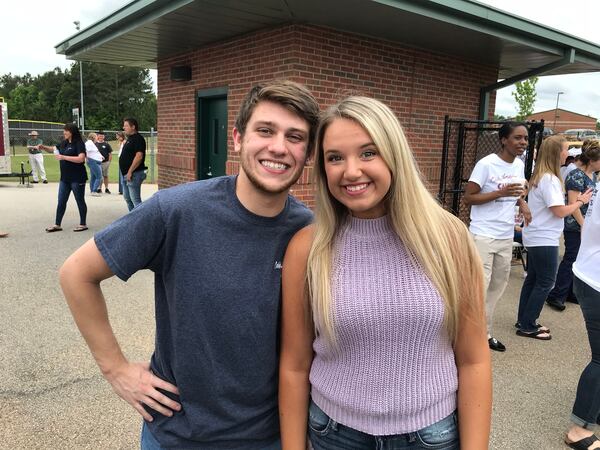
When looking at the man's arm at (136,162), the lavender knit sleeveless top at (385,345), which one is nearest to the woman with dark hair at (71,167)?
the man's arm at (136,162)

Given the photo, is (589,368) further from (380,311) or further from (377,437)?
(380,311)

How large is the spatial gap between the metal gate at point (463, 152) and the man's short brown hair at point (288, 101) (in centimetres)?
536

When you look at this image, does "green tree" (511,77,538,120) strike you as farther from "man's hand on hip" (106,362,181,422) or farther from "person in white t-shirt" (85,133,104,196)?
"man's hand on hip" (106,362,181,422)

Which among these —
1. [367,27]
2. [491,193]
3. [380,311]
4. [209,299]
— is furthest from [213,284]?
[367,27]

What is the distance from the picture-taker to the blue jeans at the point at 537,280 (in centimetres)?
437

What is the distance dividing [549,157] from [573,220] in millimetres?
1440

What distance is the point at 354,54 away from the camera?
19.8ft

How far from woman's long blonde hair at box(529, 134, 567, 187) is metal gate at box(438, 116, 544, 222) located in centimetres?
212

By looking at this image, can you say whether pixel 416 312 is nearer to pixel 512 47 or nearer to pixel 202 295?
pixel 202 295

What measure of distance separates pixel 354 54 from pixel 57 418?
501cm

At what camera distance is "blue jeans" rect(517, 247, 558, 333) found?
14.3 ft

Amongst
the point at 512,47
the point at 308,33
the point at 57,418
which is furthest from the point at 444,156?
the point at 57,418

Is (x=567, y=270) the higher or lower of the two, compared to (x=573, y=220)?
lower

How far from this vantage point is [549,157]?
14.4 feet
